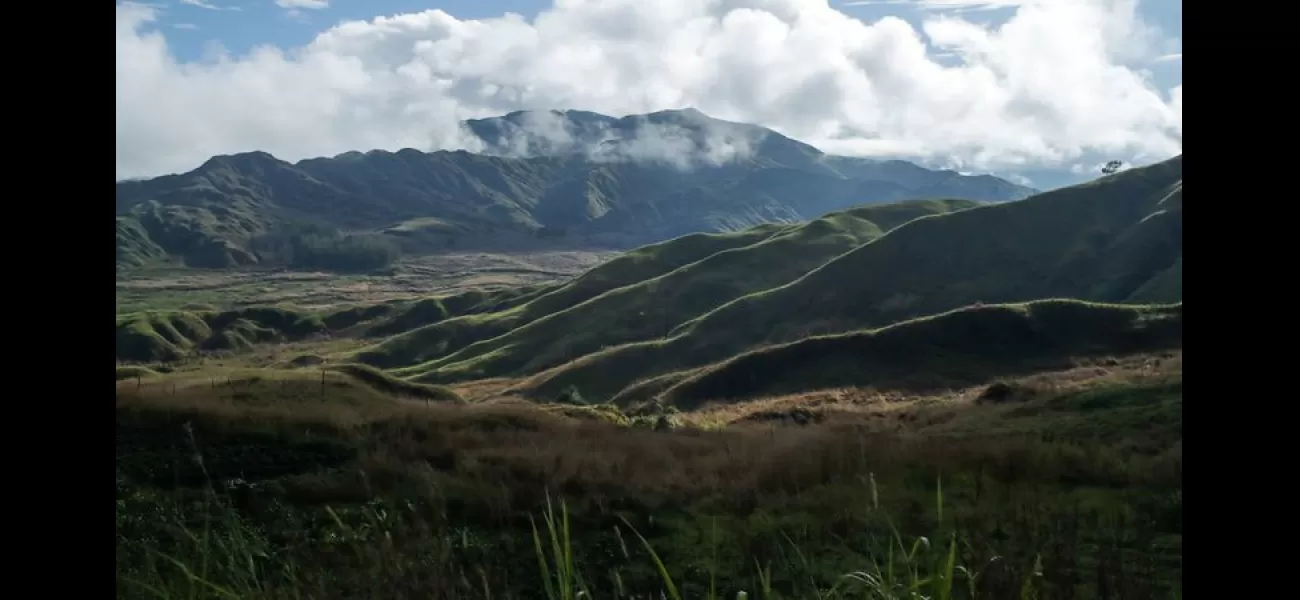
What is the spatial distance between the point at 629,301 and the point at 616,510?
410 feet

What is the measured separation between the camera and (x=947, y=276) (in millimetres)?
114938

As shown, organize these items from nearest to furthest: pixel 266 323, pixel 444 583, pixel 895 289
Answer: pixel 444 583
pixel 895 289
pixel 266 323

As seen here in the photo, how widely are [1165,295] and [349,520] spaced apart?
97220mm

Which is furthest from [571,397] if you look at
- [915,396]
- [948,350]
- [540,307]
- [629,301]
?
[540,307]

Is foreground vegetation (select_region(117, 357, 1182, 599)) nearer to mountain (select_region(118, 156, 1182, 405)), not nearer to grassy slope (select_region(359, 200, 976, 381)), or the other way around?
mountain (select_region(118, 156, 1182, 405))

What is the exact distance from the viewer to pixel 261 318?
17025 centimetres

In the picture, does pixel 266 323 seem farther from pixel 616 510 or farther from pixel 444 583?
pixel 444 583

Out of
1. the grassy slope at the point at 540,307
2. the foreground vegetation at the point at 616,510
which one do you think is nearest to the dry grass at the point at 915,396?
the foreground vegetation at the point at 616,510

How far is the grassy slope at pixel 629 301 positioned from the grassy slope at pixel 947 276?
13.3 meters

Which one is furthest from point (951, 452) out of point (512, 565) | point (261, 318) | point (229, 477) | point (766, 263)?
point (261, 318)

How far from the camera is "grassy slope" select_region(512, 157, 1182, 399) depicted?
331 feet

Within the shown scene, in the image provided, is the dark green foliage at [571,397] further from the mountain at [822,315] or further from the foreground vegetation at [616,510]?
the foreground vegetation at [616,510]

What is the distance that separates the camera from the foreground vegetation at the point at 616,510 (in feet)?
16.0
